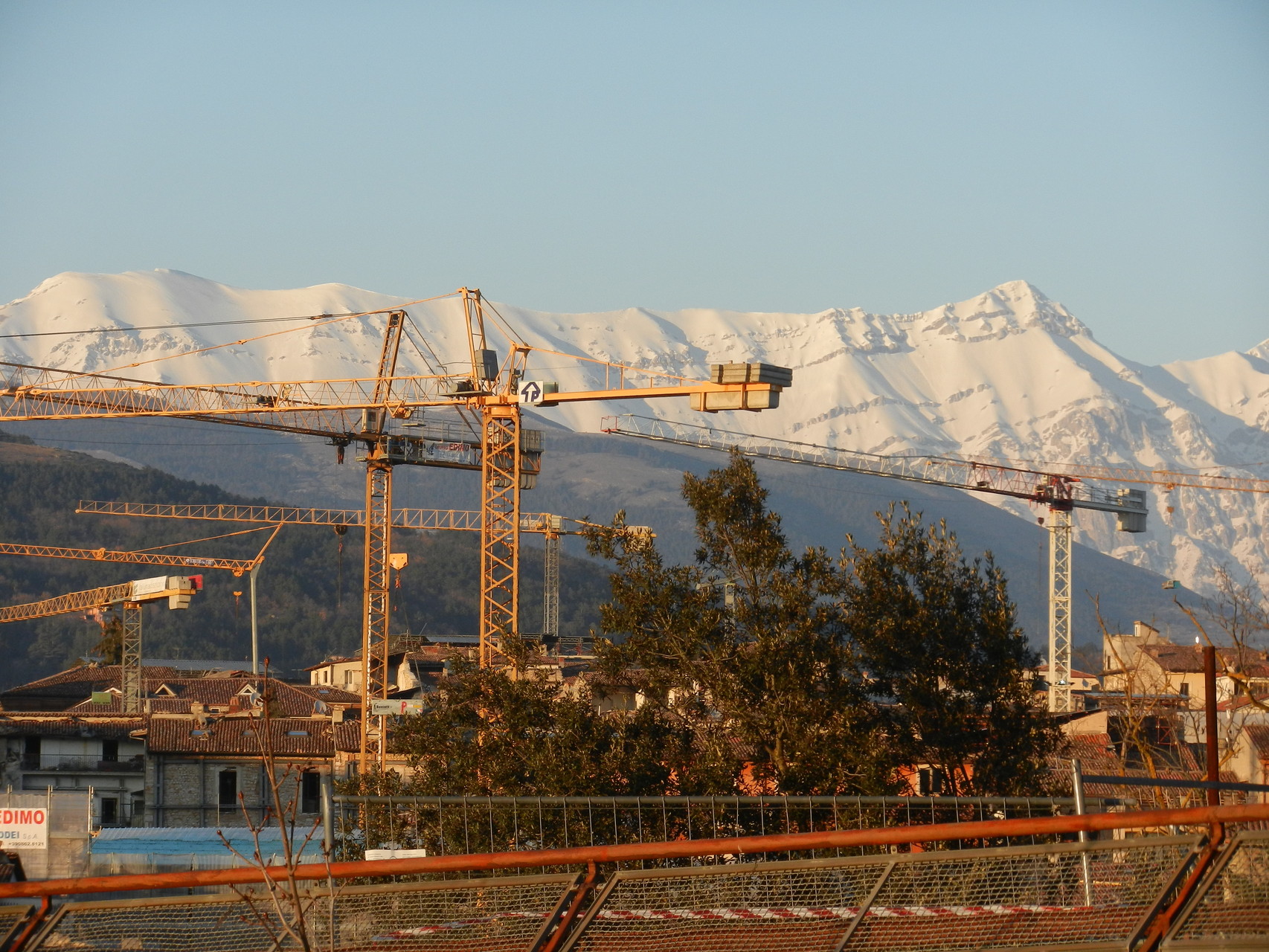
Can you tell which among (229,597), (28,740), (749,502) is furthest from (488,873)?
(229,597)

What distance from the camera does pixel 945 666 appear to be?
22672 millimetres

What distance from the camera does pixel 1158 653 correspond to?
278 ft

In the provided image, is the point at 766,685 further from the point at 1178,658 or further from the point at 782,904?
the point at 1178,658

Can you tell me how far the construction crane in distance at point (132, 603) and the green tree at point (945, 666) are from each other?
52.1 metres

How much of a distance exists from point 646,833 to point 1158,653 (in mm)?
71190

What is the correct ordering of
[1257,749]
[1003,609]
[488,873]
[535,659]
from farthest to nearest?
[1257,749]
[535,659]
[1003,609]
[488,873]

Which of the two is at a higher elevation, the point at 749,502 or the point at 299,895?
the point at 749,502

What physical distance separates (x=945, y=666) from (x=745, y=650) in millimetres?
3063

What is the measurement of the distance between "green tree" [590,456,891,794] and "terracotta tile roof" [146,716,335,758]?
3265 centimetres

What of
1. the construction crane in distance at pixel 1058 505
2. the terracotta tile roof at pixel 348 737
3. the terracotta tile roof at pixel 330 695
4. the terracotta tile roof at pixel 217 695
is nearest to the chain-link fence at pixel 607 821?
the terracotta tile roof at pixel 348 737

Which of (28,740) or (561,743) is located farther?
(28,740)

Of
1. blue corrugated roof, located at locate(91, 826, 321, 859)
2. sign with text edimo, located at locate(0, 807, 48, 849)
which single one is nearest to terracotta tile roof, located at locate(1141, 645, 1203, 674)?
blue corrugated roof, located at locate(91, 826, 321, 859)

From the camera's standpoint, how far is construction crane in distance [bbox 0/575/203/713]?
7606 cm

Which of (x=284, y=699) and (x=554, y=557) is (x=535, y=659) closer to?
(x=284, y=699)
